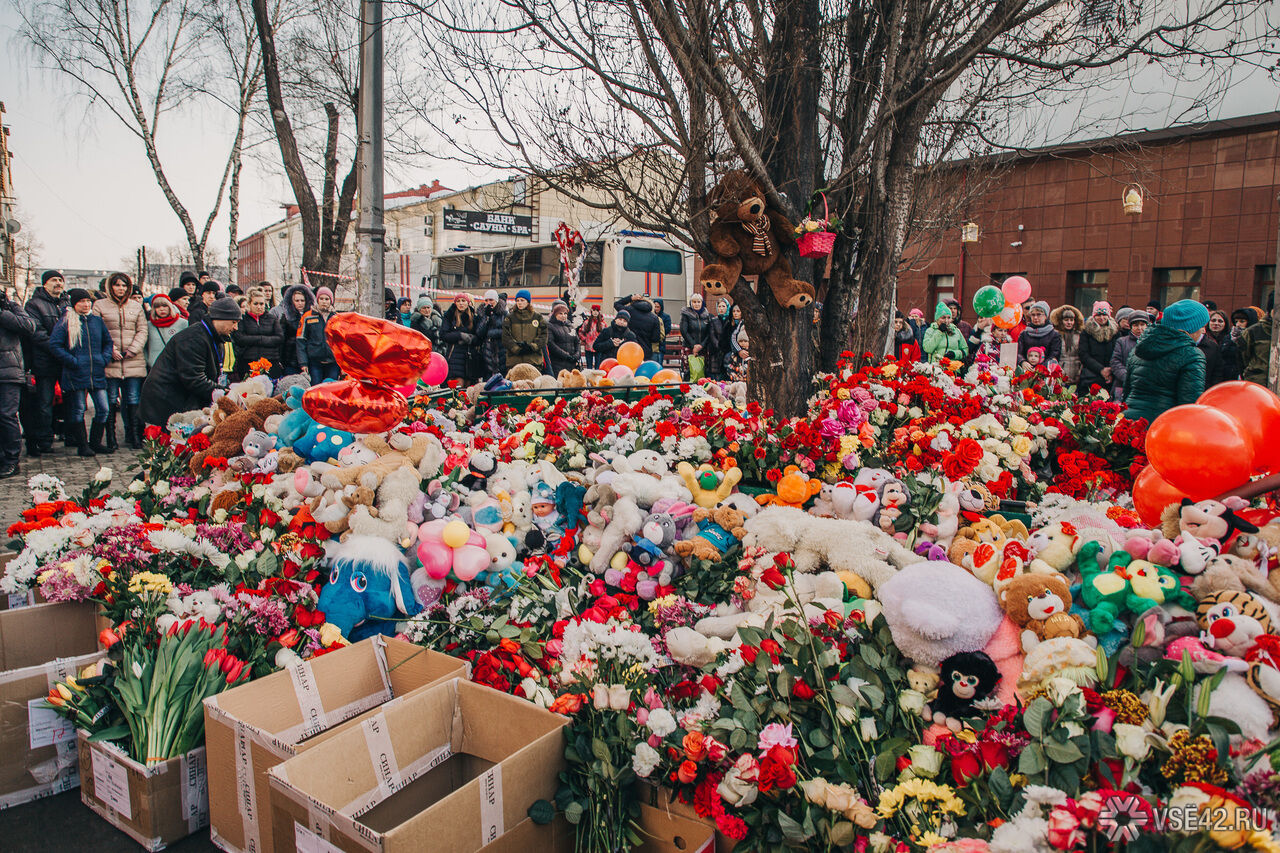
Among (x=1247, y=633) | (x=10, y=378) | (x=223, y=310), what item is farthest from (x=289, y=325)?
(x=1247, y=633)

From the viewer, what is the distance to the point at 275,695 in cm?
234

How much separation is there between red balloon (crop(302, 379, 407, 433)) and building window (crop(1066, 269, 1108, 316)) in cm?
1875

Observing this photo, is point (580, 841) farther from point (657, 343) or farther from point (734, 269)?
point (657, 343)

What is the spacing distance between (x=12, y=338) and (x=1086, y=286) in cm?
2011

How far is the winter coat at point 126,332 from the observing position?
24.7 ft

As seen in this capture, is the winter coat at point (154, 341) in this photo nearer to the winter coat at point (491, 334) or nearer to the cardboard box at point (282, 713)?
the winter coat at point (491, 334)

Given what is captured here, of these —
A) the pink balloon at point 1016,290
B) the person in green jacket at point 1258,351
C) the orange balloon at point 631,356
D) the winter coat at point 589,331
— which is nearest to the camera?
the orange balloon at point 631,356

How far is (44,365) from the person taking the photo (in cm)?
724

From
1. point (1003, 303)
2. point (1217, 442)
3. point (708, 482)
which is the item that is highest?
point (1003, 303)

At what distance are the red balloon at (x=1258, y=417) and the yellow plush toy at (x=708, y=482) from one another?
71.1 inches

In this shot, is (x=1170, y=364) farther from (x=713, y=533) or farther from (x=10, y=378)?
(x=10, y=378)

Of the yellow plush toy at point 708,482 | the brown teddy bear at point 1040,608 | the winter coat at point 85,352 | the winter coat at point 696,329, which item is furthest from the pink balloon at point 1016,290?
the winter coat at point 85,352

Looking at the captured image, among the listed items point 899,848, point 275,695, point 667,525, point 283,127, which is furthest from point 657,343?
point 899,848

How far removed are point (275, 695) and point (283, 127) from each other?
11.0 metres
